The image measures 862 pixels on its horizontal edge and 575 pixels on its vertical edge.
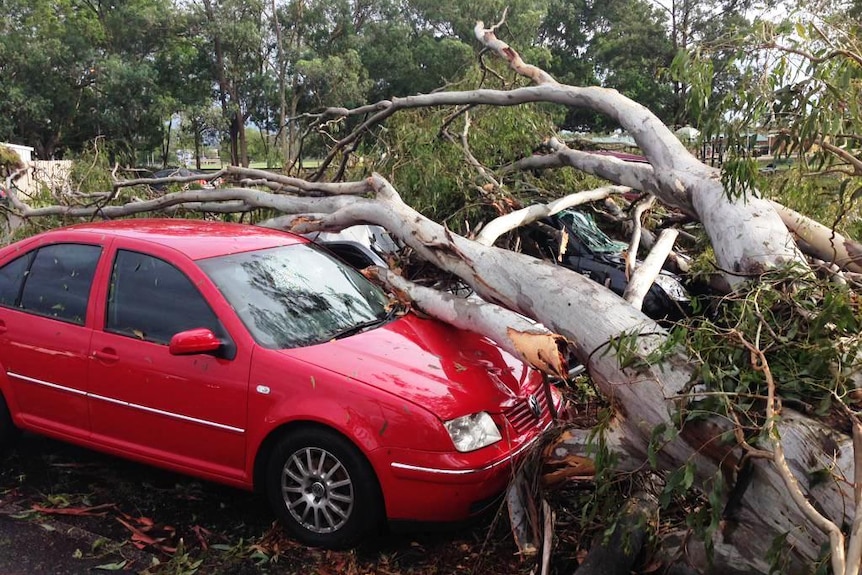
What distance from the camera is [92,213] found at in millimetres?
6988

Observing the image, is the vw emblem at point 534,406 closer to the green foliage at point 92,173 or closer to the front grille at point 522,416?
the front grille at point 522,416

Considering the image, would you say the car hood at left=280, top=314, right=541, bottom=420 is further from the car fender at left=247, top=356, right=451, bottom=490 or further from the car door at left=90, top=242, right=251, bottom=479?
the car door at left=90, top=242, right=251, bottom=479

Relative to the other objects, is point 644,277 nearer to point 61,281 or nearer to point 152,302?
point 152,302

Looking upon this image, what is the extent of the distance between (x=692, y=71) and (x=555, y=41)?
3749 centimetres

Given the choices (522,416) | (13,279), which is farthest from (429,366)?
(13,279)

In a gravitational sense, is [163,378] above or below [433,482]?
above

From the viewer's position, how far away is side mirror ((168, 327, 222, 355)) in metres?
3.54

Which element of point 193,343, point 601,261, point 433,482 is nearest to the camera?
point 433,482

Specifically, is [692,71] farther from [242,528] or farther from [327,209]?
[242,528]

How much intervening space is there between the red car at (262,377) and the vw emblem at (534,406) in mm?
13

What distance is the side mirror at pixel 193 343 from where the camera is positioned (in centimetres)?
354

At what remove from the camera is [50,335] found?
4.18 meters

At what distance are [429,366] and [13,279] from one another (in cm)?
274

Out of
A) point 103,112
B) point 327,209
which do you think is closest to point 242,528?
point 327,209
